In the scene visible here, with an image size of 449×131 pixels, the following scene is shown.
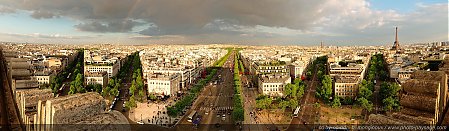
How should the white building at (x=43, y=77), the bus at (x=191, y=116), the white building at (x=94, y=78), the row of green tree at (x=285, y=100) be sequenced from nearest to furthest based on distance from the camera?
1. the bus at (x=191, y=116)
2. the row of green tree at (x=285, y=100)
3. the white building at (x=43, y=77)
4. the white building at (x=94, y=78)

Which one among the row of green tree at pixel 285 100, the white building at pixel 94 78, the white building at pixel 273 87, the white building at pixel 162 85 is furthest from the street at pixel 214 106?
the white building at pixel 94 78

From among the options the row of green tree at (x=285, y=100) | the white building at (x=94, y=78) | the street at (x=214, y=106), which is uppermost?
the white building at (x=94, y=78)

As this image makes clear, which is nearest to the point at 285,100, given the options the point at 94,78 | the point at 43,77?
the point at 94,78

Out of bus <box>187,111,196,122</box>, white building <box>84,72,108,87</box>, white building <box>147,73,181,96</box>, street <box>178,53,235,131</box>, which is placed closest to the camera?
street <box>178,53,235,131</box>

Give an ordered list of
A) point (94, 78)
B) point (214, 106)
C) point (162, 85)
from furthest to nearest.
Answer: point (94, 78)
point (162, 85)
point (214, 106)

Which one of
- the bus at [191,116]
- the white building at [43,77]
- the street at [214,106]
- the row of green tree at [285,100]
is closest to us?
the street at [214,106]

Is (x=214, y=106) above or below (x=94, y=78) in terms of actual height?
below

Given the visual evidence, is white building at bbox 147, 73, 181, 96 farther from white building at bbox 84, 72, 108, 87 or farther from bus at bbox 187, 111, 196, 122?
bus at bbox 187, 111, 196, 122

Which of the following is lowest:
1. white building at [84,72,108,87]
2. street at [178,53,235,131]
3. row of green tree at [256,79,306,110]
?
street at [178,53,235,131]

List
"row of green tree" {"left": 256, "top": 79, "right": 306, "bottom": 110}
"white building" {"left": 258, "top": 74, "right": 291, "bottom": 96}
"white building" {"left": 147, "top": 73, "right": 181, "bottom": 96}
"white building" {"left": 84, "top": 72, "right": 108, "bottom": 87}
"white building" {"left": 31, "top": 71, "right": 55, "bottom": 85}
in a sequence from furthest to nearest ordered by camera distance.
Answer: "white building" {"left": 84, "top": 72, "right": 108, "bottom": 87} → "white building" {"left": 31, "top": 71, "right": 55, "bottom": 85} → "white building" {"left": 147, "top": 73, "right": 181, "bottom": 96} → "white building" {"left": 258, "top": 74, "right": 291, "bottom": 96} → "row of green tree" {"left": 256, "top": 79, "right": 306, "bottom": 110}

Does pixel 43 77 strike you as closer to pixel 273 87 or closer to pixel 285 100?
pixel 273 87

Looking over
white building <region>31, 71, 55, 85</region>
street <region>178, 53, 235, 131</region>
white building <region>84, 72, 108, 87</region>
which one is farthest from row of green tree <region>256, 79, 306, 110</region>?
white building <region>31, 71, 55, 85</region>

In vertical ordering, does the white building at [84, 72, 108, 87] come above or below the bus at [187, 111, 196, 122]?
above

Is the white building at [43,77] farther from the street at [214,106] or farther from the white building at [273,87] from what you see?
the white building at [273,87]
